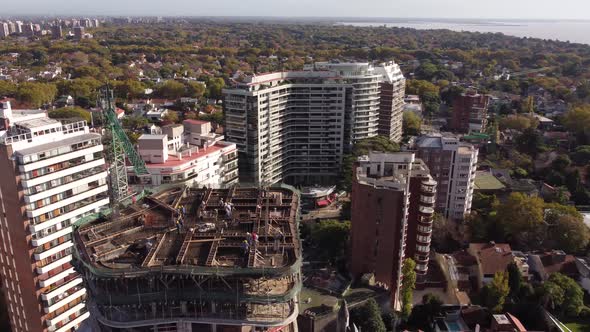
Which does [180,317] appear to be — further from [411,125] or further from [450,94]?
[450,94]

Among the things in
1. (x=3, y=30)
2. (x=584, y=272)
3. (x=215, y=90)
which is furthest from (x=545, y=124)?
(x=3, y=30)

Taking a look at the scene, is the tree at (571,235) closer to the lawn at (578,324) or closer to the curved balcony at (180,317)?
the lawn at (578,324)

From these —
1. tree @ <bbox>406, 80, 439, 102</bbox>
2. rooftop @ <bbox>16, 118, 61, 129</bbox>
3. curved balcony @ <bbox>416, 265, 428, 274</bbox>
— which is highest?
rooftop @ <bbox>16, 118, 61, 129</bbox>

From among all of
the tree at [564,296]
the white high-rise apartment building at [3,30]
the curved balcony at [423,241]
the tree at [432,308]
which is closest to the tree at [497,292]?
the tree at [564,296]

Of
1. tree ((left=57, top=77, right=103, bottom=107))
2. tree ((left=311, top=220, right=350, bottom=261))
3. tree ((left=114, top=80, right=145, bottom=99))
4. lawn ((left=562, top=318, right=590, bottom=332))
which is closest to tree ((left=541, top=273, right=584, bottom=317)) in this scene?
lawn ((left=562, top=318, right=590, bottom=332))

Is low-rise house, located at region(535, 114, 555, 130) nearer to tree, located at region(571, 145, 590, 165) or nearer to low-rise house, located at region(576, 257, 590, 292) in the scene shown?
tree, located at region(571, 145, 590, 165)

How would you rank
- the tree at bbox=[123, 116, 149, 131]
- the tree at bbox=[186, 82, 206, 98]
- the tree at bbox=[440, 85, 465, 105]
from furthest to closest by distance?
the tree at bbox=[440, 85, 465, 105], the tree at bbox=[186, 82, 206, 98], the tree at bbox=[123, 116, 149, 131]

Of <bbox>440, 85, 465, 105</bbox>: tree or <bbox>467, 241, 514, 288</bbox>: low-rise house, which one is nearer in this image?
<bbox>467, 241, 514, 288</bbox>: low-rise house
